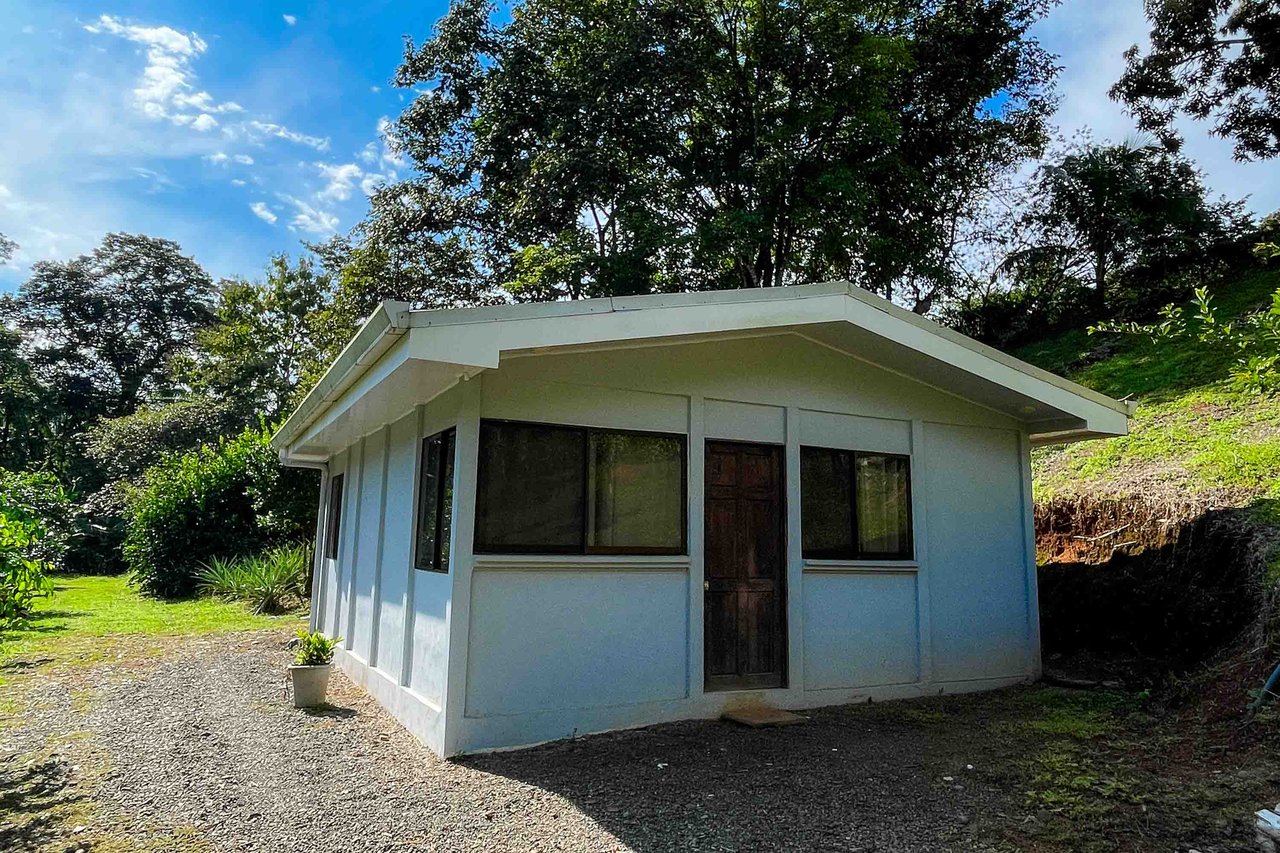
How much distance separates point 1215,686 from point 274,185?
2003 centimetres

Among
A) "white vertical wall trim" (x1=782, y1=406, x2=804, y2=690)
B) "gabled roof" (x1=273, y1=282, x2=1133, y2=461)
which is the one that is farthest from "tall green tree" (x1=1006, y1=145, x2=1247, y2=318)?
"white vertical wall trim" (x1=782, y1=406, x2=804, y2=690)

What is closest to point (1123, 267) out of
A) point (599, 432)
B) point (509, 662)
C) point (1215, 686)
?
point (1215, 686)

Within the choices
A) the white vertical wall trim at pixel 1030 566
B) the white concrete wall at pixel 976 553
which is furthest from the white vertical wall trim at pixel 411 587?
the white vertical wall trim at pixel 1030 566

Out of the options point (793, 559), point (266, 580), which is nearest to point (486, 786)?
point (793, 559)

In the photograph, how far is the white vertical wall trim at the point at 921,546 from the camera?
22.2 ft

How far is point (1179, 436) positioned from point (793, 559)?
662cm

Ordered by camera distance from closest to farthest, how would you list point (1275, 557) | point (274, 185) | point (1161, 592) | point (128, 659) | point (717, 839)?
1. point (717, 839)
2. point (1275, 557)
3. point (1161, 592)
4. point (128, 659)
5. point (274, 185)

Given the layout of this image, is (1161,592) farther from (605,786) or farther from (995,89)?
(995,89)

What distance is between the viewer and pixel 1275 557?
6.29 m

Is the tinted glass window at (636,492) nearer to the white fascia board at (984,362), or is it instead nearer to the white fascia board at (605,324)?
the white fascia board at (605,324)

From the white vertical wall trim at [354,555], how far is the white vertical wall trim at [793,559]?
416 centimetres

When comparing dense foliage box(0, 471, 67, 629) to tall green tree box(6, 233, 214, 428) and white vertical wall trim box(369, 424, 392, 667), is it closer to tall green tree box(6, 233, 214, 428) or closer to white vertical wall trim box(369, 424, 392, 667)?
white vertical wall trim box(369, 424, 392, 667)

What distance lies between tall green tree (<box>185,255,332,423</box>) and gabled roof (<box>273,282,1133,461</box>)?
20.2 metres

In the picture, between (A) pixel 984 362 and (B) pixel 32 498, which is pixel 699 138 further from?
(B) pixel 32 498
